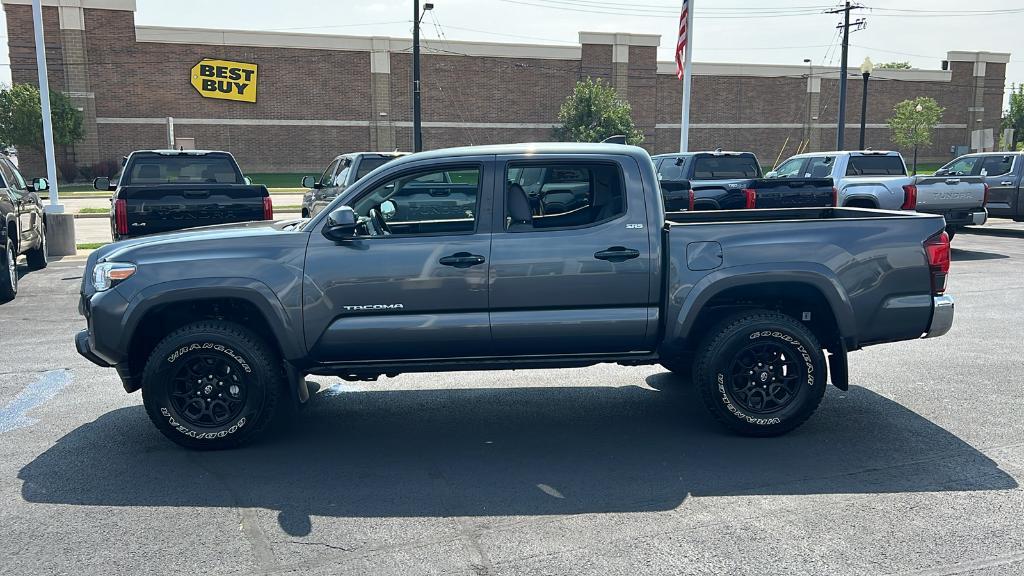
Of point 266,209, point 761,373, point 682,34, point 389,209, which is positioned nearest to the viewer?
point 761,373

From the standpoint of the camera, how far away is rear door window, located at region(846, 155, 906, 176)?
16.7 m

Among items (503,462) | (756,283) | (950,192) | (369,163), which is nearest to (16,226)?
(369,163)

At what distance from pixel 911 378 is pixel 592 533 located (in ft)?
13.9

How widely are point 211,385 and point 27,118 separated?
42.4 meters

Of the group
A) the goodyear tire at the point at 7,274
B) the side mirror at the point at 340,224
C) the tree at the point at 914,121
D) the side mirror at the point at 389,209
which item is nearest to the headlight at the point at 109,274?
the side mirror at the point at 340,224

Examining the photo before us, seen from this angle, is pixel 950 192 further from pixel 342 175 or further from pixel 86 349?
pixel 86 349

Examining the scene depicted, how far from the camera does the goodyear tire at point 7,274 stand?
11023mm

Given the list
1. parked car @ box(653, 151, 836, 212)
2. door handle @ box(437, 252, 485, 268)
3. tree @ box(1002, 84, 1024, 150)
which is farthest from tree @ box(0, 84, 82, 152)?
A: tree @ box(1002, 84, 1024, 150)

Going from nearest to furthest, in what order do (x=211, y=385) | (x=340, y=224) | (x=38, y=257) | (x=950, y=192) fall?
(x=340, y=224) → (x=211, y=385) → (x=38, y=257) → (x=950, y=192)

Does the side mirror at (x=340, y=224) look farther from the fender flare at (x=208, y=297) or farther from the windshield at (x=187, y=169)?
the windshield at (x=187, y=169)

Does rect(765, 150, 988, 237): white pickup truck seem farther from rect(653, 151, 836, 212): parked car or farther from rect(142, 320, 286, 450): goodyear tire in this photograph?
rect(142, 320, 286, 450): goodyear tire

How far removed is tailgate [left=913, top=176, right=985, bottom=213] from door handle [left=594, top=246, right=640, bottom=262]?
1294 cm

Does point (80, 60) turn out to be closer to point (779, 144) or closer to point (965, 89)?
point (779, 144)

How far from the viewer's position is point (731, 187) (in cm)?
1438
